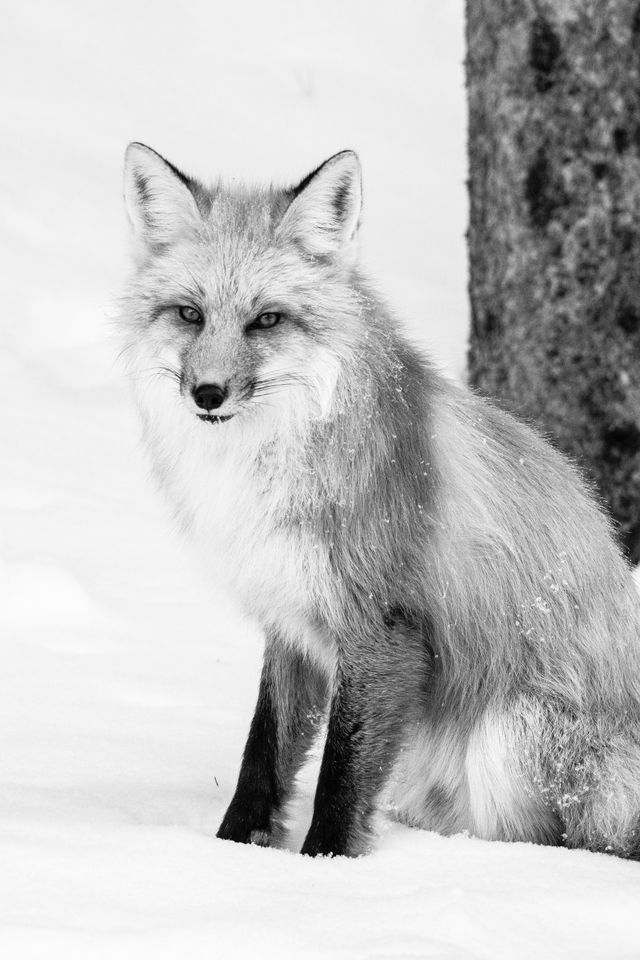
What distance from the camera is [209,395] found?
326cm

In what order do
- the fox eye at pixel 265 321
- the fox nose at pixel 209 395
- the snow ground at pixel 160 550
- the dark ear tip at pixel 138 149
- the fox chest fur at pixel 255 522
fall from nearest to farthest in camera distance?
1. the snow ground at pixel 160 550
2. the fox nose at pixel 209 395
3. the fox chest fur at pixel 255 522
4. the fox eye at pixel 265 321
5. the dark ear tip at pixel 138 149

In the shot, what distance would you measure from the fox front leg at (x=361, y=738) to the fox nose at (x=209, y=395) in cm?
83

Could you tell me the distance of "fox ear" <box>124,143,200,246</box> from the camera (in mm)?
3658

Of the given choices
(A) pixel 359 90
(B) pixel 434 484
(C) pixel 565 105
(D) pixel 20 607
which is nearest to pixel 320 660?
(B) pixel 434 484

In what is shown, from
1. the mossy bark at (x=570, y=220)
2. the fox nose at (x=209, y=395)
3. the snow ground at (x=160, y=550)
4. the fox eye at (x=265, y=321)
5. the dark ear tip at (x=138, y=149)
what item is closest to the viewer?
the snow ground at (x=160, y=550)

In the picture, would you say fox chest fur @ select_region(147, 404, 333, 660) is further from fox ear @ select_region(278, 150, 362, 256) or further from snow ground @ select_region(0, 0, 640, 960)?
Answer: fox ear @ select_region(278, 150, 362, 256)

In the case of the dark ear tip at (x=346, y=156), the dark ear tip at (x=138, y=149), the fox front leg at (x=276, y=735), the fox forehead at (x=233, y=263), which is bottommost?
the fox front leg at (x=276, y=735)

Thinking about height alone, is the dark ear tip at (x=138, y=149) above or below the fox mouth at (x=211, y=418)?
above

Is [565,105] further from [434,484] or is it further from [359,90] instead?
[359,90]

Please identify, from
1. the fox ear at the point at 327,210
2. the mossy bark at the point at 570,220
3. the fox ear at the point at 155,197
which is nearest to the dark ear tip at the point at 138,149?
the fox ear at the point at 155,197

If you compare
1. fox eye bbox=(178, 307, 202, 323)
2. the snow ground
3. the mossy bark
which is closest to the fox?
fox eye bbox=(178, 307, 202, 323)

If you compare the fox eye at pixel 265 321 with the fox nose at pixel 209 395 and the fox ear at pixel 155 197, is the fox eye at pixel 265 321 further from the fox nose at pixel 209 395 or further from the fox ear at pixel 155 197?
the fox ear at pixel 155 197

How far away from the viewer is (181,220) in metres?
3.71

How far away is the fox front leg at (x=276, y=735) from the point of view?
363cm
